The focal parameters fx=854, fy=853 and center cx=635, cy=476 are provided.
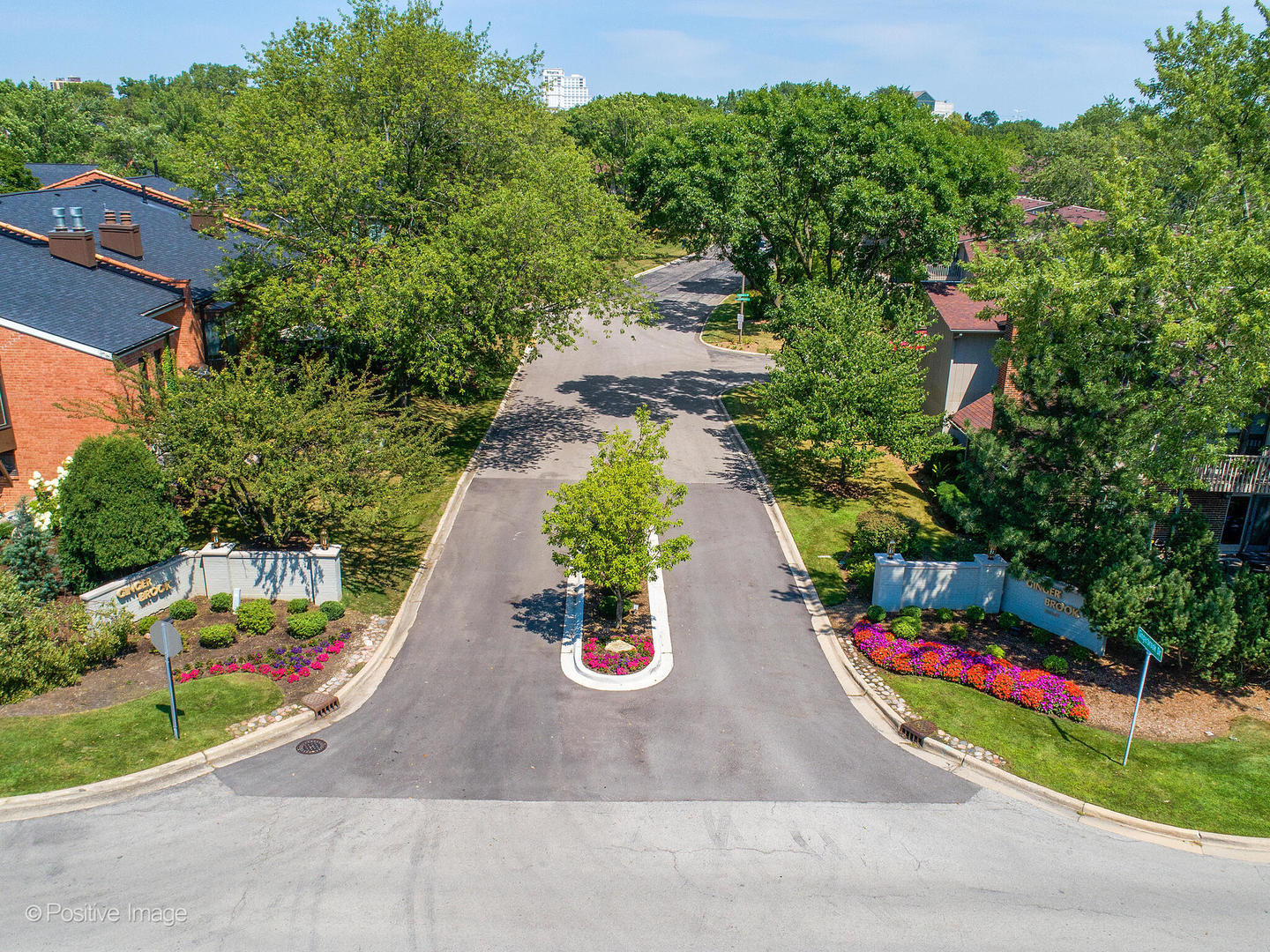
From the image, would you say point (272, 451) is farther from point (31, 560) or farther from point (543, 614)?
point (543, 614)

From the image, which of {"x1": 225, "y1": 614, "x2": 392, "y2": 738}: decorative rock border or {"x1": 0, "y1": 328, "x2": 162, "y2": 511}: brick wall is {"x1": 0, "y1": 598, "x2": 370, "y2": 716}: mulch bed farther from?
{"x1": 0, "y1": 328, "x2": 162, "y2": 511}: brick wall

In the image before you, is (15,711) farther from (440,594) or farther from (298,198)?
(298,198)

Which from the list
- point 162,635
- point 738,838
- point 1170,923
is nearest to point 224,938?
point 162,635

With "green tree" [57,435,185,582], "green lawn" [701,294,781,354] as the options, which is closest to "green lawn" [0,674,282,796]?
"green tree" [57,435,185,582]

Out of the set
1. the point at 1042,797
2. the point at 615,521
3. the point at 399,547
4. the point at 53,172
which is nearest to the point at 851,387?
the point at 615,521

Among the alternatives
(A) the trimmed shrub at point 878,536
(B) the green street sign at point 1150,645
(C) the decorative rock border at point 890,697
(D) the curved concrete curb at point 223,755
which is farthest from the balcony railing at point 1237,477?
(D) the curved concrete curb at point 223,755
